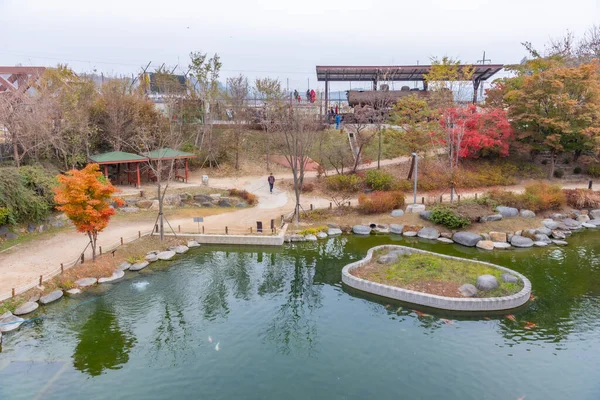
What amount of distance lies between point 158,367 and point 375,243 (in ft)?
38.7

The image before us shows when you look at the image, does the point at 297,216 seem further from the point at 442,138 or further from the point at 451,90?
the point at 451,90

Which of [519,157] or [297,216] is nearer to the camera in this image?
[297,216]

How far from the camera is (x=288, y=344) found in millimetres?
11836

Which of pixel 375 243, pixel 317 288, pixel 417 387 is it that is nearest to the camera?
pixel 417 387

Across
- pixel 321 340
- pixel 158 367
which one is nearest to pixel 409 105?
pixel 321 340

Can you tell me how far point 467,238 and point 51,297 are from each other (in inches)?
653

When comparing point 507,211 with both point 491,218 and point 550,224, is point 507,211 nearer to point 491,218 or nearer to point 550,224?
point 491,218

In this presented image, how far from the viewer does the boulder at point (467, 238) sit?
19766mm

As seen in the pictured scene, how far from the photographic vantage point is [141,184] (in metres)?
28.3

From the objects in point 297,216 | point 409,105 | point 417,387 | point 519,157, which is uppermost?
point 409,105

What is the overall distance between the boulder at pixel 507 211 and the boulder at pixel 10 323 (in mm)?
20715

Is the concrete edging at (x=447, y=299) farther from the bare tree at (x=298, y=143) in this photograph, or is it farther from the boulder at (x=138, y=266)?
the boulder at (x=138, y=266)

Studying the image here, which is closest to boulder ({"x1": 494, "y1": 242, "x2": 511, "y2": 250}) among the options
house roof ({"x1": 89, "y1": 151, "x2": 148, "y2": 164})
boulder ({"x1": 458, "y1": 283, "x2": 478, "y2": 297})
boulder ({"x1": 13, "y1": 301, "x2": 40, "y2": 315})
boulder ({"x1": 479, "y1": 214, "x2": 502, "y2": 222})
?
boulder ({"x1": 479, "y1": 214, "x2": 502, "y2": 222})

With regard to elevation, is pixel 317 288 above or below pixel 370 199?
below
